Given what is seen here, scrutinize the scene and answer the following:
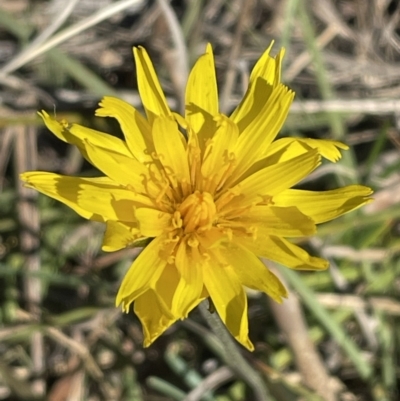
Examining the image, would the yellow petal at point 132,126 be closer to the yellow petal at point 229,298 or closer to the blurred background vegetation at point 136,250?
the yellow petal at point 229,298

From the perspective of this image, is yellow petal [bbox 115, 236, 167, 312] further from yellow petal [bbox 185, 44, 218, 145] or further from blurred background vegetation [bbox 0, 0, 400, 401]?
blurred background vegetation [bbox 0, 0, 400, 401]

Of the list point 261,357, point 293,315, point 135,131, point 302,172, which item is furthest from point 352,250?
point 135,131

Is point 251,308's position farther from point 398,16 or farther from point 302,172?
point 398,16

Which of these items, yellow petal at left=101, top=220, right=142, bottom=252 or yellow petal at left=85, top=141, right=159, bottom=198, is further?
→ yellow petal at left=85, top=141, right=159, bottom=198

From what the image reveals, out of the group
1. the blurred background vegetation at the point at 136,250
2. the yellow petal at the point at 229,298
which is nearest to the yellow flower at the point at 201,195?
the yellow petal at the point at 229,298

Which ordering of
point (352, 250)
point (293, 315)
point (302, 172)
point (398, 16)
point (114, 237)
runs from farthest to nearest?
point (398, 16), point (352, 250), point (293, 315), point (302, 172), point (114, 237)

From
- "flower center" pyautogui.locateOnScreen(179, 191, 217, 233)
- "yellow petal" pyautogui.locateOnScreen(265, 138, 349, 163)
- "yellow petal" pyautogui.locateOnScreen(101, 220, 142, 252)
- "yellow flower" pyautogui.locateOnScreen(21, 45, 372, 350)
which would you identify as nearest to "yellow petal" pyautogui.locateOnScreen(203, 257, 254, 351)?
"yellow flower" pyautogui.locateOnScreen(21, 45, 372, 350)
